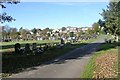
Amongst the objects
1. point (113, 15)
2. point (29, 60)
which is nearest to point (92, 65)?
point (29, 60)

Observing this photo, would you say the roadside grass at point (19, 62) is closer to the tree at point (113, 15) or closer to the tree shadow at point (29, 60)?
the tree shadow at point (29, 60)

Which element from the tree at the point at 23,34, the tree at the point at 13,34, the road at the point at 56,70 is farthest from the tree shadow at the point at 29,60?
the tree at the point at 23,34

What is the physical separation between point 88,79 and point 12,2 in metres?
19.3

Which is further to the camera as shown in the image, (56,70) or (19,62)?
(19,62)

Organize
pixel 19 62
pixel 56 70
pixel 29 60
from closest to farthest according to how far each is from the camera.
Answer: pixel 56 70 → pixel 19 62 → pixel 29 60

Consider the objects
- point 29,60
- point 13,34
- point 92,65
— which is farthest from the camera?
point 13,34

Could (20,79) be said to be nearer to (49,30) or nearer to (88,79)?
(88,79)

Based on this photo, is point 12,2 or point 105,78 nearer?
point 105,78

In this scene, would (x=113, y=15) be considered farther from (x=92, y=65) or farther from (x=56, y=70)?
(x=56, y=70)

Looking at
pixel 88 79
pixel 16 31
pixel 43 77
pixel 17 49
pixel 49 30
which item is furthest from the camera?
pixel 49 30

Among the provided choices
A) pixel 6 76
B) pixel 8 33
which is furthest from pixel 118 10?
pixel 8 33

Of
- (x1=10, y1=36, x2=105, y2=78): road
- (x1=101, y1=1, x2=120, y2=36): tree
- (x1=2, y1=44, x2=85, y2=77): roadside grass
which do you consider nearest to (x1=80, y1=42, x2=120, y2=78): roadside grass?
(x1=10, y1=36, x2=105, y2=78): road

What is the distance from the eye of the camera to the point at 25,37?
568ft

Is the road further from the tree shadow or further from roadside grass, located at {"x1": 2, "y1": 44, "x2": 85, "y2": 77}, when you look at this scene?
roadside grass, located at {"x1": 2, "y1": 44, "x2": 85, "y2": 77}
